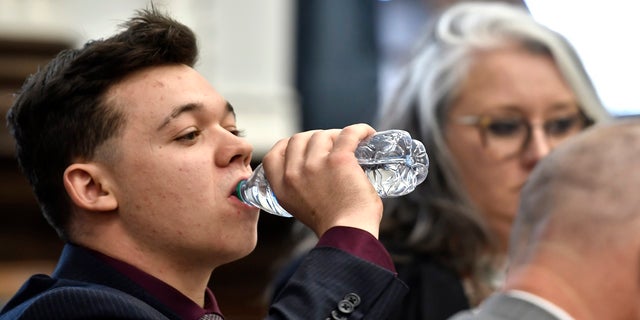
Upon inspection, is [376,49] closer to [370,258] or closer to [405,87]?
[405,87]

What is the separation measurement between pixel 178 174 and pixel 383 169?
1.08 feet

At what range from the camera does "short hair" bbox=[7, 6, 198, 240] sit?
1.88 m

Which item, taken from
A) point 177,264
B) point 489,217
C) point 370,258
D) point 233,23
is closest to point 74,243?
point 177,264

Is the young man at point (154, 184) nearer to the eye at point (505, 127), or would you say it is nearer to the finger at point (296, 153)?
the finger at point (296, 153)

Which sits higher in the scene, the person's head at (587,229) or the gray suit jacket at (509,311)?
the person's head at (587,229)

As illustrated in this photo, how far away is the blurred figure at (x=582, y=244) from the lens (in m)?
1.34

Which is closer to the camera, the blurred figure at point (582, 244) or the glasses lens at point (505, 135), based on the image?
the blurred figure at point (582, 244)

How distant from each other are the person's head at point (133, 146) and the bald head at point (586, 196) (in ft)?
1.69

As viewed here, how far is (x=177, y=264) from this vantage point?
72.1 inches

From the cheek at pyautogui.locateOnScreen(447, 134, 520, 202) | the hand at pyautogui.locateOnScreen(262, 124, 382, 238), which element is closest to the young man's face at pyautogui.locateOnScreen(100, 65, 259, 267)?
the hand at pyautogui.locateOnScreen(262, 124, 382, 238)

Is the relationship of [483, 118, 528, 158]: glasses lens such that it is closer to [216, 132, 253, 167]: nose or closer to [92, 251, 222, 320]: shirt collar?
[216, 132, 253, 167]: nose

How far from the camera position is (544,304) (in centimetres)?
133

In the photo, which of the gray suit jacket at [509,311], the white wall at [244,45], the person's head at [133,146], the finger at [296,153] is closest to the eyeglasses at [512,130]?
the person's head at [133,146]

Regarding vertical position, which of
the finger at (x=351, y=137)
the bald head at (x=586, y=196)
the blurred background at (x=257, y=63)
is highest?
the bald head at (x=586, y=196)
